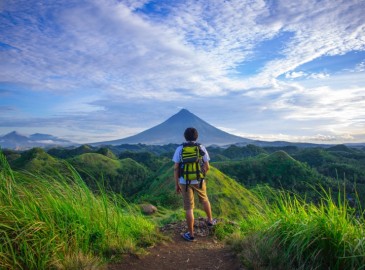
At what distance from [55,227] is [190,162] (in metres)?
2.86

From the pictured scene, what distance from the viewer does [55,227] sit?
4336 millimetres

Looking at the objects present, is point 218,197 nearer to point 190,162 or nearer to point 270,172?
point 190,162

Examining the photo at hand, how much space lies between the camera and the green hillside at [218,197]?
23.1 meters

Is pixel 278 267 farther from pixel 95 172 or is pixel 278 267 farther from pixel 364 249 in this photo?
pixel 95 172

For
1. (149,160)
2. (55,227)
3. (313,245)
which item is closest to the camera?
(313,245)

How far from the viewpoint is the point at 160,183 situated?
115 ft

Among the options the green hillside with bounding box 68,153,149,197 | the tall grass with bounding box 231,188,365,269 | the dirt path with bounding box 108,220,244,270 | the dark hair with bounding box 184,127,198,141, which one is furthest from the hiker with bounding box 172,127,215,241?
the green hillside with bounding box 68,153,149,197

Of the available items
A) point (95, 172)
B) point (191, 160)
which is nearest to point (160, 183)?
point (191, 160)

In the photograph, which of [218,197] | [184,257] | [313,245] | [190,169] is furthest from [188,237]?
[218,197]

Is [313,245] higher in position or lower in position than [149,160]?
higher

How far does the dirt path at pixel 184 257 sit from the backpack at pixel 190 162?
127 centimetres

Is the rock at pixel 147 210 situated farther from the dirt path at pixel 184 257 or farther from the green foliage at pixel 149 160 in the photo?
the green foliage at pixel 149 160

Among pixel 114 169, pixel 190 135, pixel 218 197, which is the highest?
pixel 190 135

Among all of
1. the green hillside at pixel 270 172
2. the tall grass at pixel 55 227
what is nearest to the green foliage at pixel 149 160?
the green hillside at pixel 270 172
